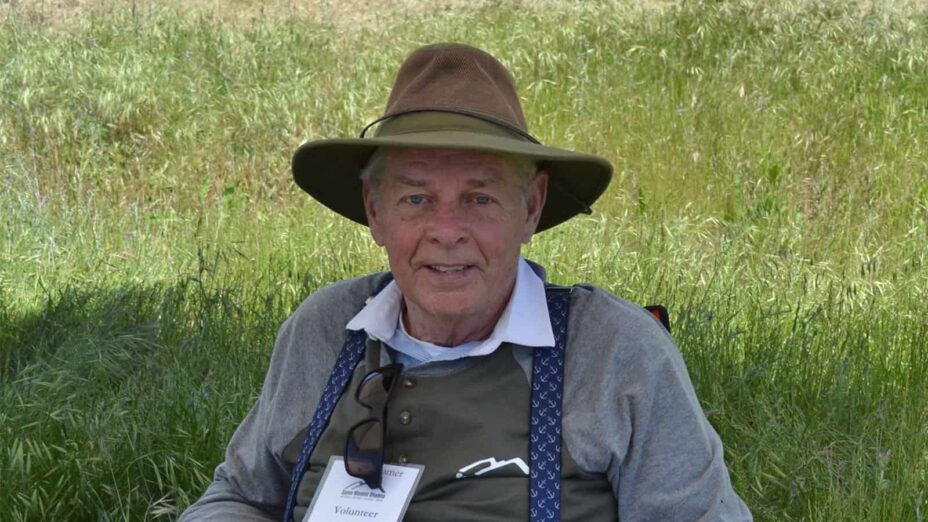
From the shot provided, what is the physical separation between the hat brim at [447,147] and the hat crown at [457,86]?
0.24 feet

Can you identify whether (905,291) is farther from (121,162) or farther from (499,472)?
(121,162)

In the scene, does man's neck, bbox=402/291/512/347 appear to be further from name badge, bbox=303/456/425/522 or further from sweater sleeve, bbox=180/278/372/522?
name badge, bbox=303/456/425/522

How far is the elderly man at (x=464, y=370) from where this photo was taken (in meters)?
2.11

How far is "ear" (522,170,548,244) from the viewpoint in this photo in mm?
2332

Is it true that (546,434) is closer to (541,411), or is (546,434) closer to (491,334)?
(541,411)

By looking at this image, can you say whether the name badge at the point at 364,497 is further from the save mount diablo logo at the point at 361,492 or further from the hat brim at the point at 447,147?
the hat brim at the point at 447,147

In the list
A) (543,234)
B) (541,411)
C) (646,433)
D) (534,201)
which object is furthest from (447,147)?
(543,234)

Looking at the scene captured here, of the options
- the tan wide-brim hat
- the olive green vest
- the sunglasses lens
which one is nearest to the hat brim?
the tan wide-brim hat

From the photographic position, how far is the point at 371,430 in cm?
221

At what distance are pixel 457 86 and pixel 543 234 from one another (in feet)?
9.84

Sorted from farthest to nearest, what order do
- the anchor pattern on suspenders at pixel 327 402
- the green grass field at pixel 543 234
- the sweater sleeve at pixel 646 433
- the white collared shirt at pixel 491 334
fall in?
the green grass field at pixel 543 234 < the anchor pattern on suspenders at pixel 327 402 < the white collared shirt at pixel 491 334 < the sweater sleeve at pixel 646 433

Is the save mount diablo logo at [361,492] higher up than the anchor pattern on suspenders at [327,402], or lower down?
lower down

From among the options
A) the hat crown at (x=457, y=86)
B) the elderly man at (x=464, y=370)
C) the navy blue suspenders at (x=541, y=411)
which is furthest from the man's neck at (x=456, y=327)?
the hat crown at (x=457, y=86)

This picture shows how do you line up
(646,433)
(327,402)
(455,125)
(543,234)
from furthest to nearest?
(543,234)
(327,402)
(455,125)
(646,433)
